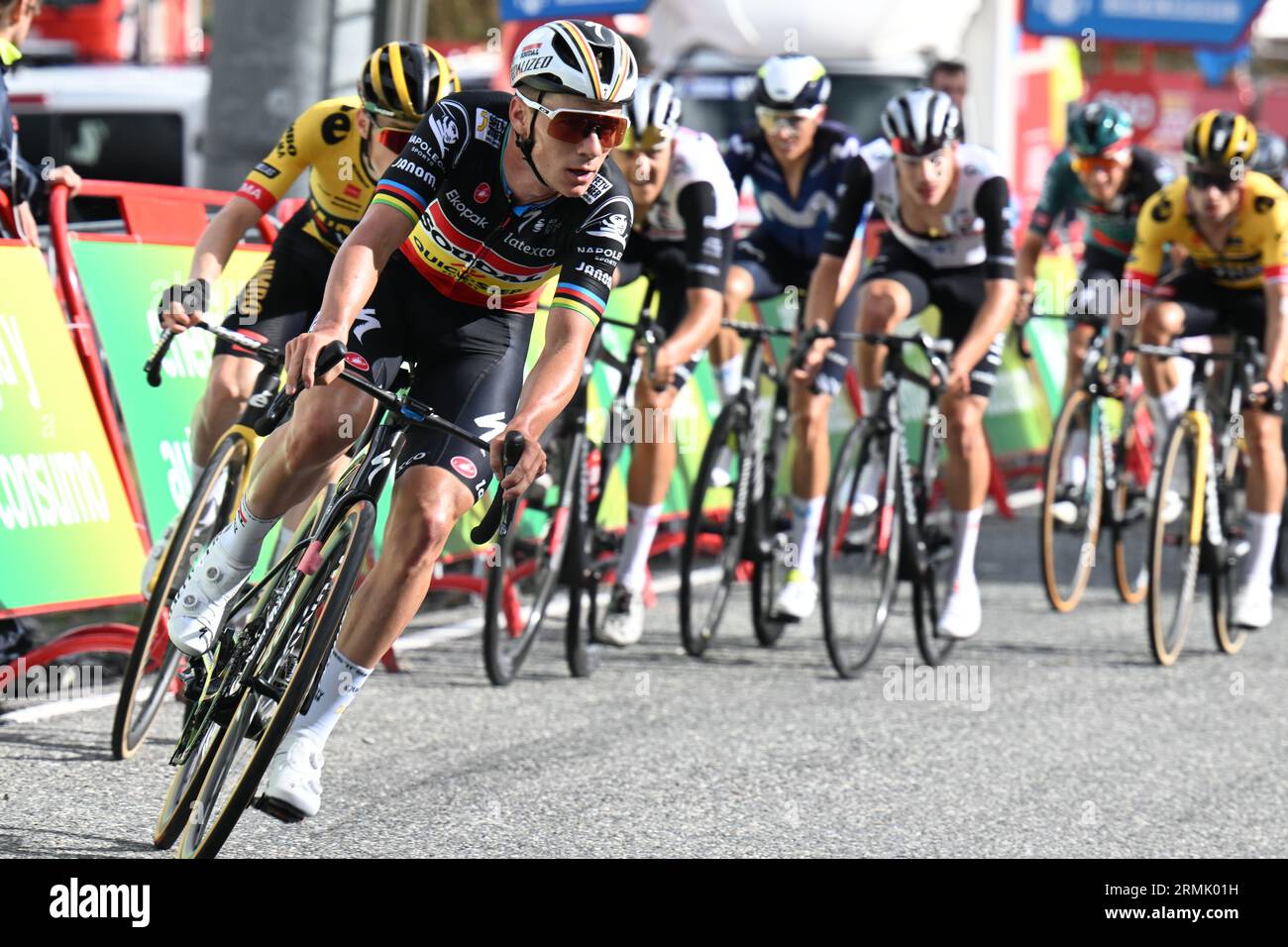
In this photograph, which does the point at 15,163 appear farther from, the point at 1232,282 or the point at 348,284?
the point at 1232,282

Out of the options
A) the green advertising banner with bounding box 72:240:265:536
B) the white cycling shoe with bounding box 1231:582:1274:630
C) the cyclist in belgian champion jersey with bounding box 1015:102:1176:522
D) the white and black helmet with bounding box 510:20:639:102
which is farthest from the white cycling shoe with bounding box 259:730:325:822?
the cyclist in belgian champion jersey with bounding box 1015:102:1176:522

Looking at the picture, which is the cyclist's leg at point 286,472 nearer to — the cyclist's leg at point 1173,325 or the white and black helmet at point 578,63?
the white and black helmet at point 578,63

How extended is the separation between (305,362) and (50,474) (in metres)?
2.54

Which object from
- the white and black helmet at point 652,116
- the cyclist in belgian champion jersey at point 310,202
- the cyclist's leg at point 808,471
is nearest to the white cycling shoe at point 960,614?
the cyclist's leg at point 808,471

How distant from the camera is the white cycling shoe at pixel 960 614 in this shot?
8.45 metres

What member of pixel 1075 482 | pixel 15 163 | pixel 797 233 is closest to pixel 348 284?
pixel 15 163

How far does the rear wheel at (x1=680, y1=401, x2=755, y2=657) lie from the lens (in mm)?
8203

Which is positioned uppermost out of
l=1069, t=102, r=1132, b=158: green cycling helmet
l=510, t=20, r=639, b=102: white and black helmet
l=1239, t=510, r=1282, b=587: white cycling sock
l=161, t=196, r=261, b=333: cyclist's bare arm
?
l=510, t=20, r=639, b=102: white and black helmet

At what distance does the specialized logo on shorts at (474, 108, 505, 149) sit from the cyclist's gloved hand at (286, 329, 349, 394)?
2.70ft

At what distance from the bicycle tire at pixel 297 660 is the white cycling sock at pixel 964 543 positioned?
4.37m

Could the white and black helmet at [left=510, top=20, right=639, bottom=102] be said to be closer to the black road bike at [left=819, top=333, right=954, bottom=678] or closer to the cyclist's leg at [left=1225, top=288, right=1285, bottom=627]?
the black road bike at [left=819, top=333, right=954, bottom=678]

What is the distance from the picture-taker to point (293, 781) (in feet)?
15.2

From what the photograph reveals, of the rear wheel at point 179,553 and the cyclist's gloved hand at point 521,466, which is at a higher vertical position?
the cyclist's gloved hand at point 521,466
